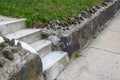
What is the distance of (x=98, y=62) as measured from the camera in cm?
368

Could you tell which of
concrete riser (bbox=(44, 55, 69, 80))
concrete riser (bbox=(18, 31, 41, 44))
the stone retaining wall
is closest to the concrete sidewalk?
concrete riser (bbox=(44, 55, 69, 80))

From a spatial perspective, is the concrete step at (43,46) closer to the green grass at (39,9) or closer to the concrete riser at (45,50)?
the concrete riser at (45,50)

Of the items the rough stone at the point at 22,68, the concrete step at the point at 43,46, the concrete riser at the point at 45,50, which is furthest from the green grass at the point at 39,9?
the rough stone at the point at 22,68

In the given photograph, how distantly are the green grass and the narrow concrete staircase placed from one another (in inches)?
12.3

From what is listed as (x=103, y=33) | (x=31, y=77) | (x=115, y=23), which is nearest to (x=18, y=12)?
(x=31, y=77)

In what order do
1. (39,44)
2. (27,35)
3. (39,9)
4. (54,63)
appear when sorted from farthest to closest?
1. (39,9)
2. (39,44)
3. (27,35)
4. (54,63)

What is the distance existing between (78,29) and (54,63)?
3.34 feet

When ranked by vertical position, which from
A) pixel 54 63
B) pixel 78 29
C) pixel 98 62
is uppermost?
pixel 78 29

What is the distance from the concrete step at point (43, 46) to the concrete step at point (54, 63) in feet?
0.24

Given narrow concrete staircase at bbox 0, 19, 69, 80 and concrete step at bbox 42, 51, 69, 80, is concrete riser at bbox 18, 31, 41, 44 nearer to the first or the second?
narrow concrete staircase at bbox 0, 19, 69, 80

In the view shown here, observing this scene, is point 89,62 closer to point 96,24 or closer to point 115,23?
point 96,24

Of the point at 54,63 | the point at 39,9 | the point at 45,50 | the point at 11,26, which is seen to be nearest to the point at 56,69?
the point at 54,63

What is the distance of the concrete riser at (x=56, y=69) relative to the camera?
294 cm

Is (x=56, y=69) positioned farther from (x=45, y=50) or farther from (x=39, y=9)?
(x=39, y=9)
